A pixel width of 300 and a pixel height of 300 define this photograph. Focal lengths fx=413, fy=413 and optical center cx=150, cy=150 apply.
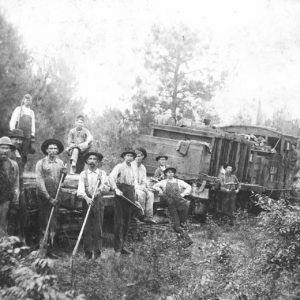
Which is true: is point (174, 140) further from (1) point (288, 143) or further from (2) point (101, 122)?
(2) point (101, 122)

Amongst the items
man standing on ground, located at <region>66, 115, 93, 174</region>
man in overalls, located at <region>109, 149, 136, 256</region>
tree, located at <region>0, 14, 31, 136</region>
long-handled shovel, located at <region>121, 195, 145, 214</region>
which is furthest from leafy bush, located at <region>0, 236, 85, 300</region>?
tree, located at <region>0, 14, 31, 136</region>

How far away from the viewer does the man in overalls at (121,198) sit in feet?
23.9

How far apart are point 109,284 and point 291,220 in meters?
2.51

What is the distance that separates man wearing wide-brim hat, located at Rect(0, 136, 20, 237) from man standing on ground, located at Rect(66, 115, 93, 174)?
296cm

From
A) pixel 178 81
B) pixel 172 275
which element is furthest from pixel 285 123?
pixel 172 275

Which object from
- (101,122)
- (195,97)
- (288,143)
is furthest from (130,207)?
(195,97)

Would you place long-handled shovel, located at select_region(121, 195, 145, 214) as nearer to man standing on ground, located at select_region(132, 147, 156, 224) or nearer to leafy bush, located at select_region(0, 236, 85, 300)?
man standing on ground, located at select_region(132, 147, 156, 224)

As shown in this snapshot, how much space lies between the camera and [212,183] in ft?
36.7

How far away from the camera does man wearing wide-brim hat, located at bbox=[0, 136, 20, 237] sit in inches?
232

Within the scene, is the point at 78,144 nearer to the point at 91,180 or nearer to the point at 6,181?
the point at 91,180

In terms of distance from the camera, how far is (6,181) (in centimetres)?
591

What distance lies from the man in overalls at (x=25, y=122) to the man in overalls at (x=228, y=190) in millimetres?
5367

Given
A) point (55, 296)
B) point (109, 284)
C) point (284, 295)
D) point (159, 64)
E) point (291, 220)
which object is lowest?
point (109, 284)

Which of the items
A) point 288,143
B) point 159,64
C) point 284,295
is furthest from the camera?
point 159,64
